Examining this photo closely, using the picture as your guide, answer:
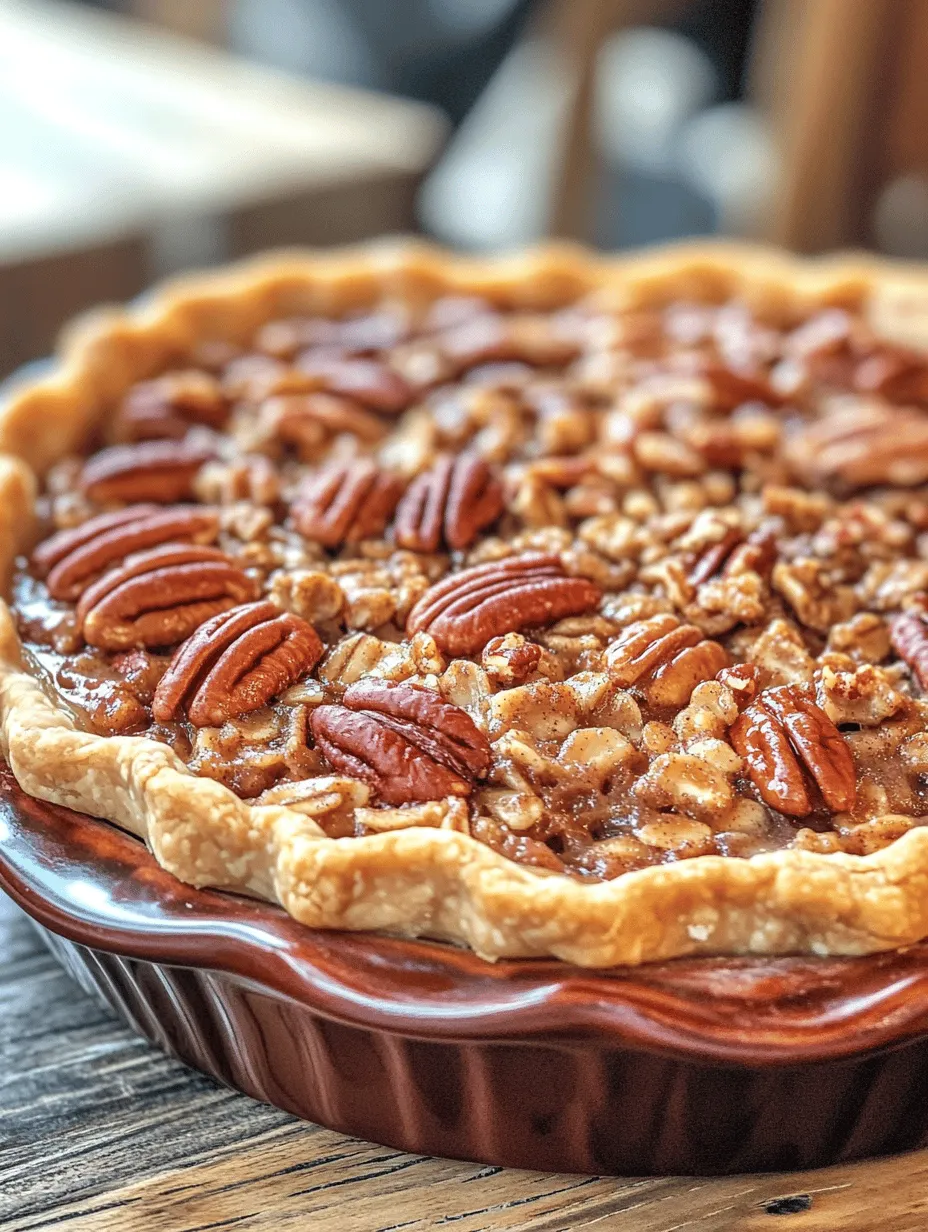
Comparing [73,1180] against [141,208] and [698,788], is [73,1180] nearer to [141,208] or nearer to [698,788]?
[698,788]

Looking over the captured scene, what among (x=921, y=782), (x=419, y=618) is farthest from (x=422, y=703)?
(x=921, y=782)

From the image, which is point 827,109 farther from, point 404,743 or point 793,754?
point 404,743

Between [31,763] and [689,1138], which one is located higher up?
[31,763]

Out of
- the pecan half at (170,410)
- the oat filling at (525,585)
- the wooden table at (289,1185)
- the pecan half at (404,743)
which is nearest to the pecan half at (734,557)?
the oat filling at (525,585)

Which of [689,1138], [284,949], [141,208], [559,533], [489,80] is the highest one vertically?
[489,80]

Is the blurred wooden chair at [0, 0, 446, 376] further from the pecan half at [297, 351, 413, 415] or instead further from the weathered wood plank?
the weathered wood plank

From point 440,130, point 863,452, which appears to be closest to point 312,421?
point 863,452
